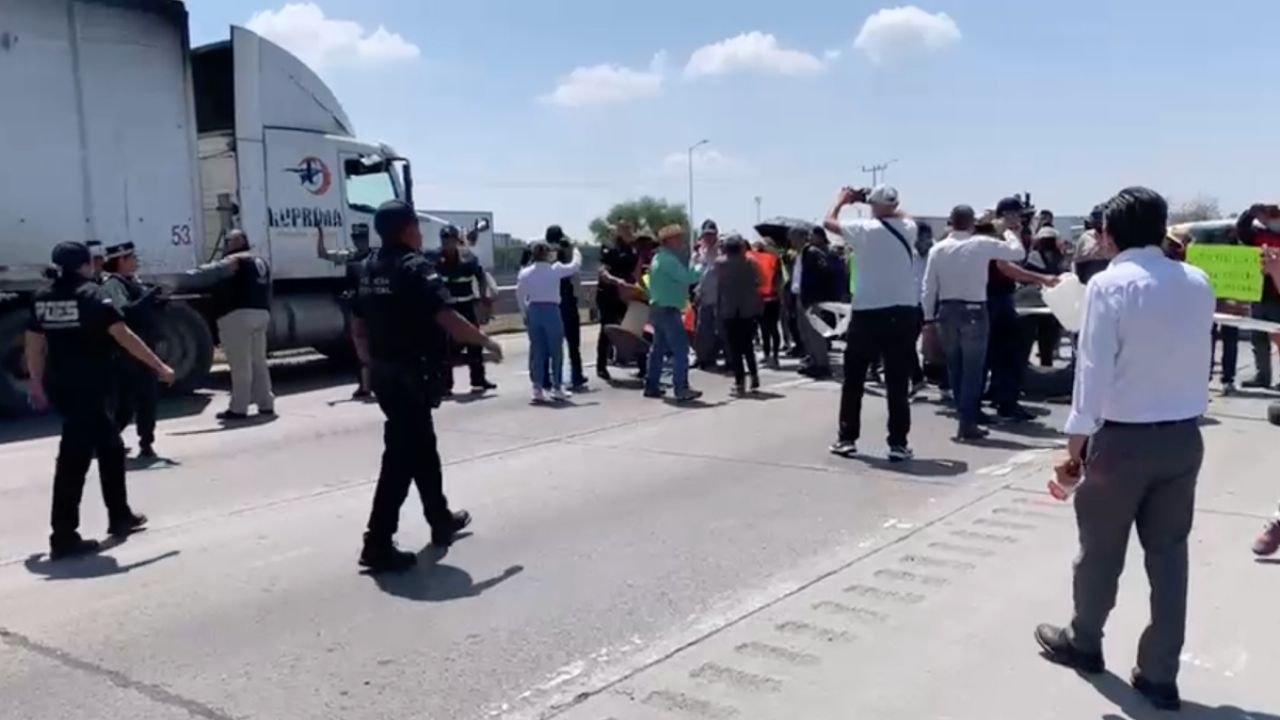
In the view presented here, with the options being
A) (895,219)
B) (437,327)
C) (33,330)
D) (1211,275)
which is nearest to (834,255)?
(1211,275)

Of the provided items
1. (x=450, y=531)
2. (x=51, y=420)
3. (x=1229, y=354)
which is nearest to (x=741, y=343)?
(x=1229, y=354)

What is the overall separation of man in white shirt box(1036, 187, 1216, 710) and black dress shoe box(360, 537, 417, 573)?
334 centimetres

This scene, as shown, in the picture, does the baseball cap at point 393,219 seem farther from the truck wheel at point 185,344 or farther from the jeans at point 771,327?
the jeans at point 771,327

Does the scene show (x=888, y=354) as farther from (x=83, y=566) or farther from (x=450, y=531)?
(x=83, y=566)

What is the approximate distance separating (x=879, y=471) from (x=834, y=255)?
560 cm

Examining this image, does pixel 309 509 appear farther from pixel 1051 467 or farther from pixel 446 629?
pixel 1051 467

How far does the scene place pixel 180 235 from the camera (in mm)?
13445

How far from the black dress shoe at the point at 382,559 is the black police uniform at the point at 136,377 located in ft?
11.3

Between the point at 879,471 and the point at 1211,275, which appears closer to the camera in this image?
the point at 879,471

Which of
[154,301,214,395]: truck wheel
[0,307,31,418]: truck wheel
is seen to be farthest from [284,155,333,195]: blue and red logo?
[0,307,31,418]: truck wheel

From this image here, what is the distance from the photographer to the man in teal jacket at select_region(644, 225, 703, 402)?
11250mm

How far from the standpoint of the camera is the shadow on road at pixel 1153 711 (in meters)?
3.79

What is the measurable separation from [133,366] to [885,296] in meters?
5.83

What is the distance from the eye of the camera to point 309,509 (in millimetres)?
7156
